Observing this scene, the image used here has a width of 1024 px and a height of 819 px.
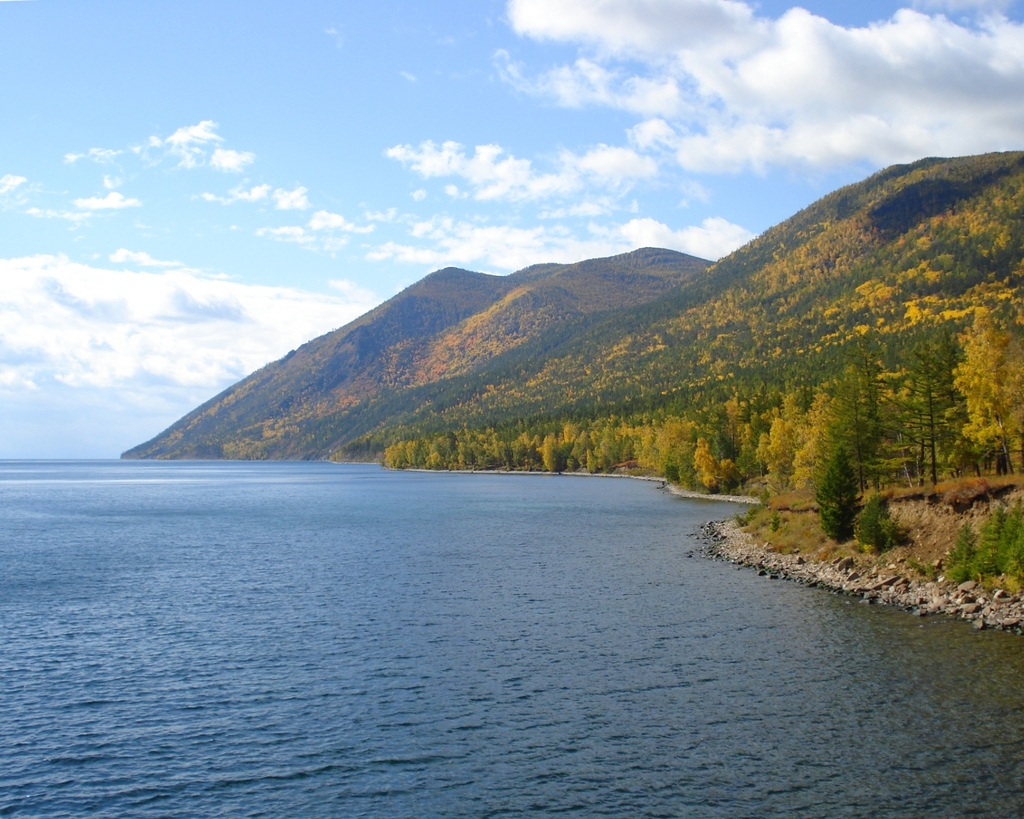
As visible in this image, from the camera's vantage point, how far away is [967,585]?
49.8 m

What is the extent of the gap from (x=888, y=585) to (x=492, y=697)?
3290 cm

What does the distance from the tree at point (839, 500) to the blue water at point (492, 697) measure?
9.59 m

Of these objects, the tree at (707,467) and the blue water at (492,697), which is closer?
the blue water at (492,697)

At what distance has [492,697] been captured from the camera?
116 feet

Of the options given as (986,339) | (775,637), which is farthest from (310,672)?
(986,339)

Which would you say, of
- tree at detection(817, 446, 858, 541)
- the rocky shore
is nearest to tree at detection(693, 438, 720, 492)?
the rocky shore

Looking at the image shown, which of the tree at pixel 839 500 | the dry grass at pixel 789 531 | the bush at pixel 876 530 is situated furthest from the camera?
the dry grass at pixel 789 531

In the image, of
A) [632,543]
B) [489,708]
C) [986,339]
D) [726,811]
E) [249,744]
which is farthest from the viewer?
[632,543]

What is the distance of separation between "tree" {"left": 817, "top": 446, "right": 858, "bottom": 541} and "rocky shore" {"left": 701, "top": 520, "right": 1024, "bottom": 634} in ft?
11.9

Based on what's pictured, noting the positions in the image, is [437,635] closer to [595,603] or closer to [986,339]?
[595,603]

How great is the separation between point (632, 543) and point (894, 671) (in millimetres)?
46625

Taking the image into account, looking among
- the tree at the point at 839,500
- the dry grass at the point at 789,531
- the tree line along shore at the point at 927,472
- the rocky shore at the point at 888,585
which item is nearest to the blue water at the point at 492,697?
the rocky shore at the point at 888,585

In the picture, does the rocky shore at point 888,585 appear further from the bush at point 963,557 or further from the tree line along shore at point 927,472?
the tree line along shore at point 927,472

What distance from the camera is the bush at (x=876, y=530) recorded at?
60562 mm
